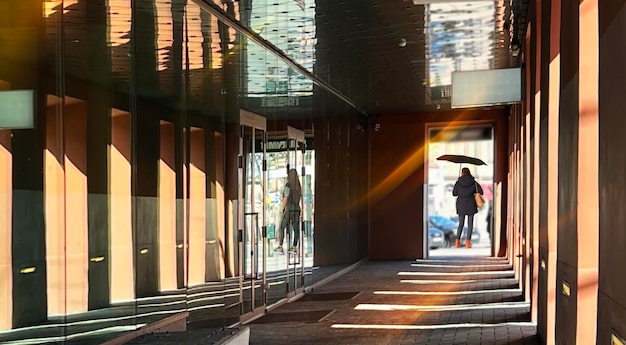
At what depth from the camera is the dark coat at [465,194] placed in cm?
1595

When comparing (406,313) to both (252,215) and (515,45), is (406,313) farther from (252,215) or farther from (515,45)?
(515,45)

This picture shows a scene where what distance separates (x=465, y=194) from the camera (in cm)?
1608

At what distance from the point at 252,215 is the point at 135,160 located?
5.49 ft

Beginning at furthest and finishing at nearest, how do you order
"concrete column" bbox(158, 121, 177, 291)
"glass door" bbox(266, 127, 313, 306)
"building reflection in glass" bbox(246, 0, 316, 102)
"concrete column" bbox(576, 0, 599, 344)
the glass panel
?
"glass door" bbox(266, 127, 313, 306) < the glass panel < "concrete column" bbox(158, 121, 177, 291) < "building reflection in glass" bbox(246, 0, 316, 102) < "concrete column" bbox(576, 0, 599, 344)

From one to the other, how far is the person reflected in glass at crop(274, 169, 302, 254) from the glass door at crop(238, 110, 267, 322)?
745 mm

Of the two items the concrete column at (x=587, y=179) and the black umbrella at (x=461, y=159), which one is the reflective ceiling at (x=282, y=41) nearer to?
the concrete column at (x=587, y=179)

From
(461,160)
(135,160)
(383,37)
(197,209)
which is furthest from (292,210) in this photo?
(461,160)

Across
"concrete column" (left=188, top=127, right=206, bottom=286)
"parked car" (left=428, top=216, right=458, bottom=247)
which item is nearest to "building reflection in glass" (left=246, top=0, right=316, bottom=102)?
"concrete column" (left=188, top=127, right=206, bottom=286)

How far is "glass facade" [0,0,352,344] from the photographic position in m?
6.02

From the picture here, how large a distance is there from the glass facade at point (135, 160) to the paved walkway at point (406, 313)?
65 cm

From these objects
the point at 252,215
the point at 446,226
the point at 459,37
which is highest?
the point at 459,37

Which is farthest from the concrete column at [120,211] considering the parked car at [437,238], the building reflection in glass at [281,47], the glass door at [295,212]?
the parked car at [437,238]

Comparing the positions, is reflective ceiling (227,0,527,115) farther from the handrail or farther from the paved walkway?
the paved walkway

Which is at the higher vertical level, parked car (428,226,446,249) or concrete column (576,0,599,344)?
concrete column (576,0,599,344)
